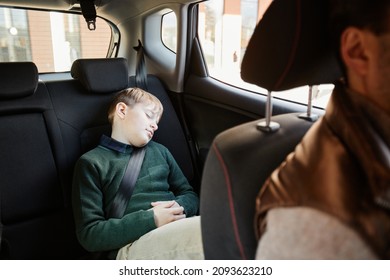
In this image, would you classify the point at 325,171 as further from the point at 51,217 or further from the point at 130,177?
the point at 51,217

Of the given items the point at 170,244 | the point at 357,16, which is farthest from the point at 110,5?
the point at 357,16

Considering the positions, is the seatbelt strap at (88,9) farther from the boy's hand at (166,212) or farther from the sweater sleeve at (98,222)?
the boy's hand at (166,212)

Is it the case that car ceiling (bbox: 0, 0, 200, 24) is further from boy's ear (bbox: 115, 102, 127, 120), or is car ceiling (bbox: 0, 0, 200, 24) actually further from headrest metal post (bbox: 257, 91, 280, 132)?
headrest metal post (bbox: 257, 91, 280, 132)

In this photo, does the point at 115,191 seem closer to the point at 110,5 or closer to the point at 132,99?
the point at 132,99

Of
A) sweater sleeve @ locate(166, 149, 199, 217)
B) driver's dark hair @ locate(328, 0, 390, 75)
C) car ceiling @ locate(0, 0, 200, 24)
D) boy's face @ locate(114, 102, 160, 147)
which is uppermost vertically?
car ceiling @ locate(0, 0, 200, 24)

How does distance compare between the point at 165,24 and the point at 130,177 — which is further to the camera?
the point at 165,24

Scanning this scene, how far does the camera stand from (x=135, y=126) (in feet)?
4.80

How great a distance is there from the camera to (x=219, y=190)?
76 cm

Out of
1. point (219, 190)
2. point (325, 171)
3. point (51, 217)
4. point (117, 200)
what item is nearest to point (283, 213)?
point (325, 171)

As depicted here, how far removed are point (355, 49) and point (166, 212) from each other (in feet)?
2.84

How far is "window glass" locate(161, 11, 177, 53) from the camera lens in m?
2.05

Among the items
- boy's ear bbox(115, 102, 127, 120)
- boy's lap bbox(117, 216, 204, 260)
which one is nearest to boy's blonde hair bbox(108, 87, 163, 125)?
boy's ear bbox(115, 102, 127, 120)

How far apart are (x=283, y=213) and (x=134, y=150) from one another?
0.98 m

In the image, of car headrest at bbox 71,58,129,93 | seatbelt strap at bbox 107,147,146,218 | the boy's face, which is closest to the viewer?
seatbelt strap at bbox 107,147,146,218
